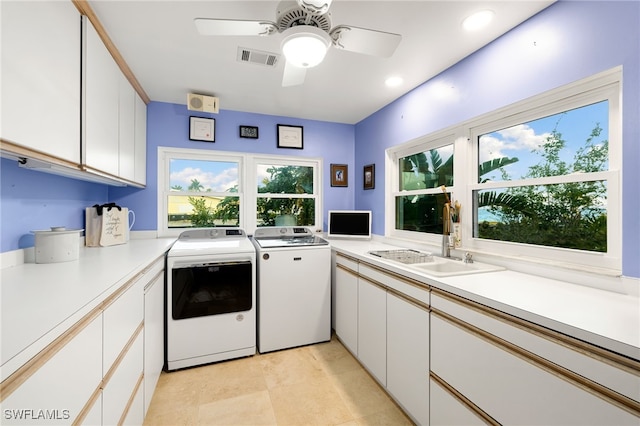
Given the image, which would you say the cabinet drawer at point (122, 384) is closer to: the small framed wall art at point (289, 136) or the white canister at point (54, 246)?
the white canister at point (54, 246)

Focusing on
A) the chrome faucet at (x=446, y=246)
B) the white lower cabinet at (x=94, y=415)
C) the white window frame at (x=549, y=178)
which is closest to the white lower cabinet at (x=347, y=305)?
the chrome faucet at (x=446, y=246)


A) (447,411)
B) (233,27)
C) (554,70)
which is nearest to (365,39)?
(233,27)

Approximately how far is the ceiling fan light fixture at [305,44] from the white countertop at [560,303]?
4.30ft

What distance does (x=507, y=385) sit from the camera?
1029 millimetres

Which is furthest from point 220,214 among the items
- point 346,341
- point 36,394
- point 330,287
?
point 36,394

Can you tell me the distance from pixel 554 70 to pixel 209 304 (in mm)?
2676

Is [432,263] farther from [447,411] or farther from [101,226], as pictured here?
[101,226]

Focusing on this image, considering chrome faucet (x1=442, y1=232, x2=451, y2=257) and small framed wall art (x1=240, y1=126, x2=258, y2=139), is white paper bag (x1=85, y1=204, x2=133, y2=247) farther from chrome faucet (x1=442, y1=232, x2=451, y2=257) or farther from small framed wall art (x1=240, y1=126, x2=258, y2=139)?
chrome faucet (x1=442, y1=232, x2=451, y2=257)

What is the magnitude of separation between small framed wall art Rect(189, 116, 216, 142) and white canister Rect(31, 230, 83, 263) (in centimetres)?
164

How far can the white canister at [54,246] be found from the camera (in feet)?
4.61

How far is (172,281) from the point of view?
2.02m

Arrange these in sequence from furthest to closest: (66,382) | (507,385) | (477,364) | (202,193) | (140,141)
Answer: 1. (202,193)
2. (140,141)
3. (477,364)
4. (507,385)
5. (66,382)

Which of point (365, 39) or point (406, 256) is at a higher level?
point (365, 39)

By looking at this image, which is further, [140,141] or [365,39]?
[140,141]
